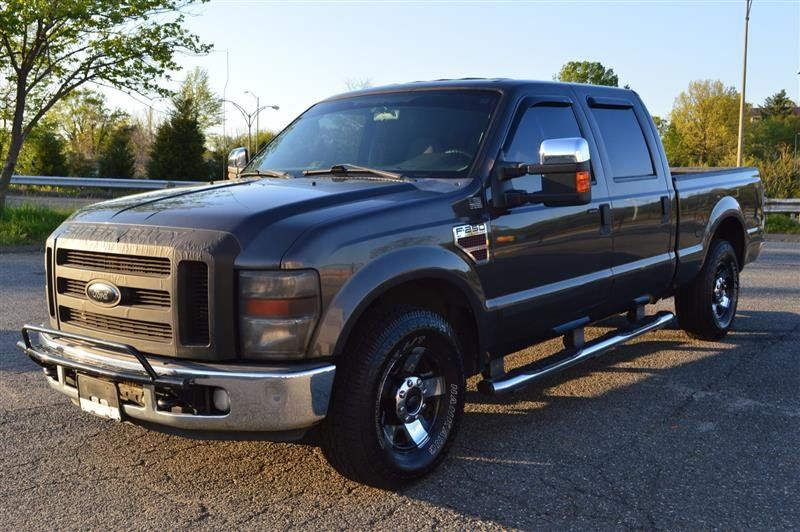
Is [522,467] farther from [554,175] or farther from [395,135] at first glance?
[395,135]

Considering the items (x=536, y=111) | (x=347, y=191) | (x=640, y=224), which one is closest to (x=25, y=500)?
(x=347, y=191)

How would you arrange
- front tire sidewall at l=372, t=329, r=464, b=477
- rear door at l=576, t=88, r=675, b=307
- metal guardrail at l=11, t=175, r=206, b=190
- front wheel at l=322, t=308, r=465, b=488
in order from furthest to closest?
metal guardrail at l=11, t=175, r=206, b=190 < rear door at l=576, t=88, r=675, b=307 < front tire sidewall at l=372, t=329, r=464, b=477 < front wheel at l=322, t=308, r=465, b=488

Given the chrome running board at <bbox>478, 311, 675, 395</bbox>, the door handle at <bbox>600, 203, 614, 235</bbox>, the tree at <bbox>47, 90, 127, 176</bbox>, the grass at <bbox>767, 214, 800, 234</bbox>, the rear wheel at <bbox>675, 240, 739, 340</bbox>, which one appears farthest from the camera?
the tree at <bbox>47, 90, 127, 176</bbox>

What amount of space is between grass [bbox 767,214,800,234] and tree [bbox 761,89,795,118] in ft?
301

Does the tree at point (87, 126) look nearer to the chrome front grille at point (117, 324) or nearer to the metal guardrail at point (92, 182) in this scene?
the metal guardrail at point (92, 182)

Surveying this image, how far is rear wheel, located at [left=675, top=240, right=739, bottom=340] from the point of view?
20.6 feet

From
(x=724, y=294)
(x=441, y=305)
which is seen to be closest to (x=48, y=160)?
(x=724, y=294)

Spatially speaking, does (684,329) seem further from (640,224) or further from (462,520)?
(462,520)

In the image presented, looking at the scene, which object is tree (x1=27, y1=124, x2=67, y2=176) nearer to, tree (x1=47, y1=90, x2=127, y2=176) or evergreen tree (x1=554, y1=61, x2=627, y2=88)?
tree (x1=47, y1=90, x2=127, y2=176)

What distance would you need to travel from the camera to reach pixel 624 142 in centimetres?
533

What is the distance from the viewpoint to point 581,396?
5012mm

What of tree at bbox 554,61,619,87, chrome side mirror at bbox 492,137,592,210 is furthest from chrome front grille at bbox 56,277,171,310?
tree at bbox 554,61,619,87

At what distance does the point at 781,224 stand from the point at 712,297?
13124 mm

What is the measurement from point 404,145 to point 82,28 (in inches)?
434
